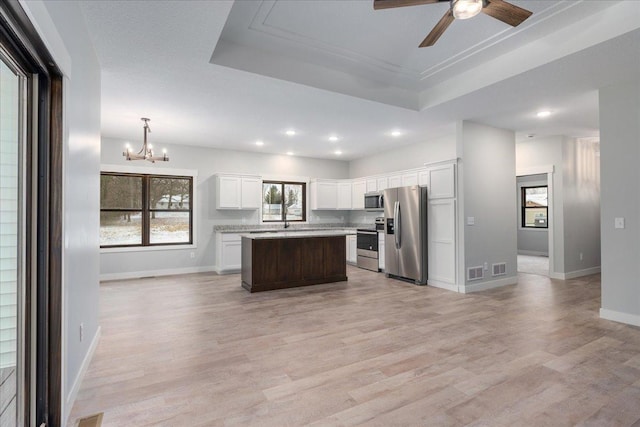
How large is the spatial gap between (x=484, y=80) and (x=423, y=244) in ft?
9.20

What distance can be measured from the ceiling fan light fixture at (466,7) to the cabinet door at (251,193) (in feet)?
18.3

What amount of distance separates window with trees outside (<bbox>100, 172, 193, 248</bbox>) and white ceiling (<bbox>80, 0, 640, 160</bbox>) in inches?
54.8

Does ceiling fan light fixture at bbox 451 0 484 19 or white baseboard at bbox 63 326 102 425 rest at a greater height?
ceiling fan light fixture at bbox 451 0 484 19

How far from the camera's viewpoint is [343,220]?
8.84 metres

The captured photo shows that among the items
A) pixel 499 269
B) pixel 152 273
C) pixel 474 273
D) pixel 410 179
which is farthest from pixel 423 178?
pixel 152 273

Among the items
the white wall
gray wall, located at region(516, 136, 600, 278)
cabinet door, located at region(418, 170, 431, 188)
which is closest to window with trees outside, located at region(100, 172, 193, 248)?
the white wall

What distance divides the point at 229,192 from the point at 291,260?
2.54 metres

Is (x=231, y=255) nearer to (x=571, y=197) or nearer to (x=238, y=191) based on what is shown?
(x=238, y=191)

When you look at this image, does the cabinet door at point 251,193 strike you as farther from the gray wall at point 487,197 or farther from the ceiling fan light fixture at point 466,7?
the ceiling fan light fixture at point 466,7

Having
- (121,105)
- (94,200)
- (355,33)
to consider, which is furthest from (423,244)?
(121,105)

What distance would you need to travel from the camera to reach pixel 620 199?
12.0 feet

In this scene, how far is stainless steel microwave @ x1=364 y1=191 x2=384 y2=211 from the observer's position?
7.00 meters

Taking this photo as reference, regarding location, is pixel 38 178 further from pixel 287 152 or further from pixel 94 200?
pixel 287 152

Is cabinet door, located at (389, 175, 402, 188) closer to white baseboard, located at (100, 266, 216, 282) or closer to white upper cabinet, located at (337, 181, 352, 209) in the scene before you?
white upper cabinet, located at (337, 181, 352, 209)
